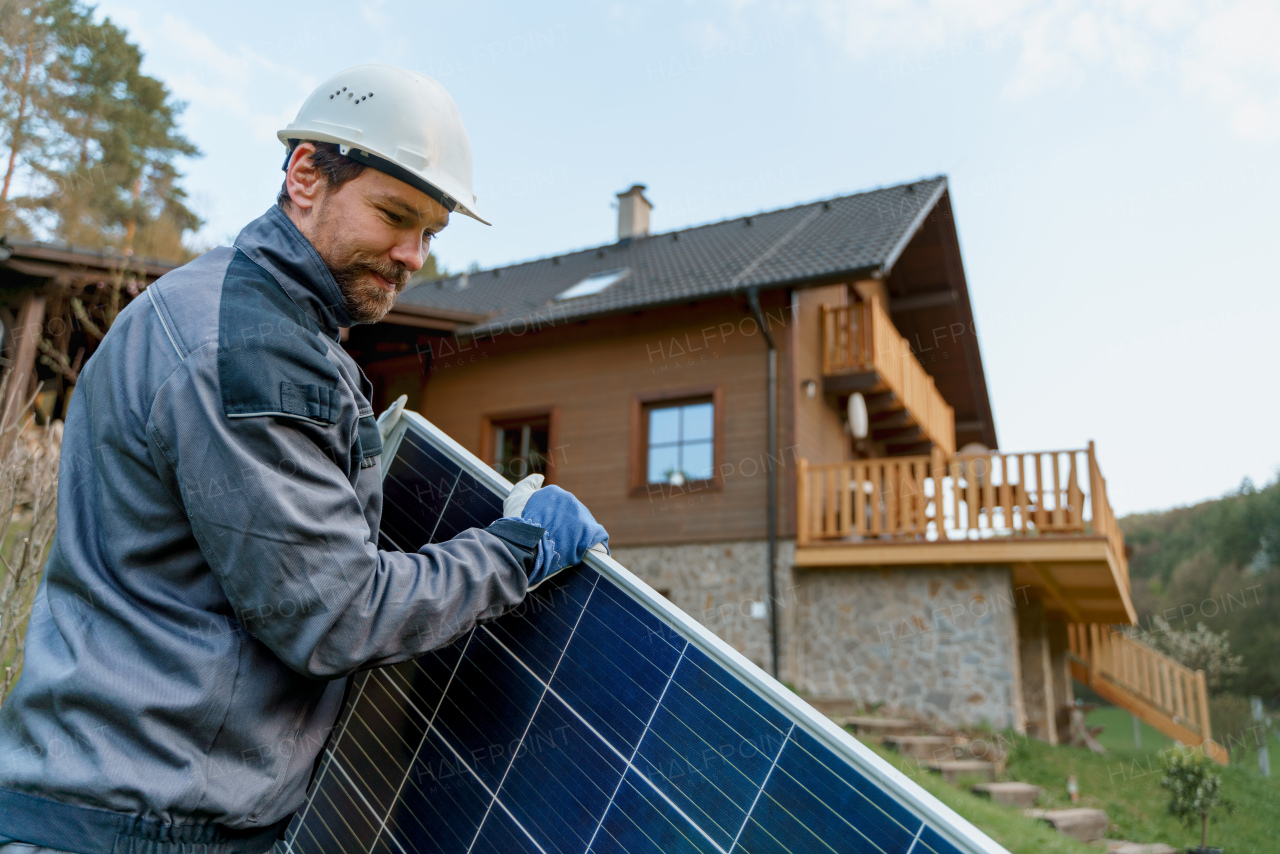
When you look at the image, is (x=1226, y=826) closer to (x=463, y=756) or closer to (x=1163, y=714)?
(x=1163, y=714)

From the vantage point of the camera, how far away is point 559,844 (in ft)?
4.69

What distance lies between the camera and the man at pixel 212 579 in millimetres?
1183

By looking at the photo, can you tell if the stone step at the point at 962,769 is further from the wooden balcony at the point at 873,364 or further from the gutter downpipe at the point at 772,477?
the wooden balcony at the point at 873,364

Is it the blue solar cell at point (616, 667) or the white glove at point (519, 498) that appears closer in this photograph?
the blue solar cell at point (616, 667)

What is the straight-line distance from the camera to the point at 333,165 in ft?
4.82

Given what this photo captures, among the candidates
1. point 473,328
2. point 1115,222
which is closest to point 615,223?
point 473,328

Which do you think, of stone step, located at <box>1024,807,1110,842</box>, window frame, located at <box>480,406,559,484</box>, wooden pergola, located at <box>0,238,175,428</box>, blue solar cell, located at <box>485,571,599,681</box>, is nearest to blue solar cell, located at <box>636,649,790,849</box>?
blue solar cell, located at <box>485,571,599,681</box>

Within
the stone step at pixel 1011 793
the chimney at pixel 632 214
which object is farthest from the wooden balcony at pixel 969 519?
the chimney at pixel 632 214

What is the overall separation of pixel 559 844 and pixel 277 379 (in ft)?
2.80

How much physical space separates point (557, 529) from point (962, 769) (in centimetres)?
885

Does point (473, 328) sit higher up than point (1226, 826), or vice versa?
point (473, 328)

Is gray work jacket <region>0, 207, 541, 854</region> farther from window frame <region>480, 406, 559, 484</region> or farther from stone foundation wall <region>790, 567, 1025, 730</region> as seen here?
window frame <region>480, 406, 559, 484</region>

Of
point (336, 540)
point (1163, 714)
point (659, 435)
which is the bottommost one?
point (1163, 714)

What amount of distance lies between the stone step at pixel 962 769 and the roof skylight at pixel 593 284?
30.2ft
